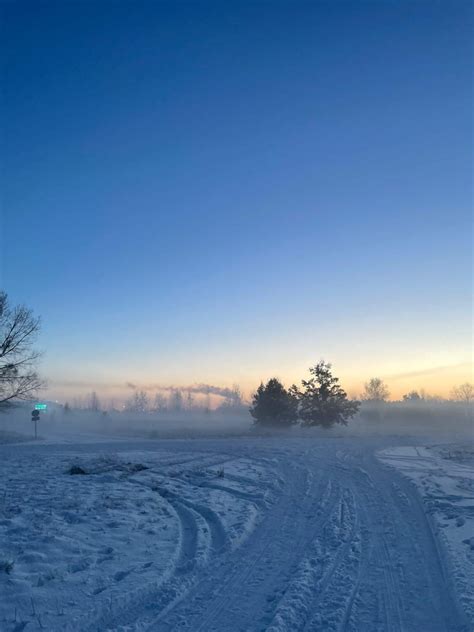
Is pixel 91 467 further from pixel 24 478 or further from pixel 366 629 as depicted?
pixel 366 629

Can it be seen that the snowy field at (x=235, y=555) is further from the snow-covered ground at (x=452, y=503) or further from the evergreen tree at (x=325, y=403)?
the evergreen tree at (x=325, y=403)

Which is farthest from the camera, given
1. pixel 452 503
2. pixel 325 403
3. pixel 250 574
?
pixel 325 403

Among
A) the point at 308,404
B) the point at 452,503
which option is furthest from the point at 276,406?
the point at 452,503

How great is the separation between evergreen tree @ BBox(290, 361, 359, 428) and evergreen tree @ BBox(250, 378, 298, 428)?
1.45 metres

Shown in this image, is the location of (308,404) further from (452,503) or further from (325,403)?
(452,503)

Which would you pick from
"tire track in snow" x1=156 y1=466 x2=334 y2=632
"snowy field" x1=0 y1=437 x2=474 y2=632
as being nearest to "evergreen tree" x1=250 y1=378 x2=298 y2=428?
"snowy field" x1=0 y1=437 x2=474 y2=632

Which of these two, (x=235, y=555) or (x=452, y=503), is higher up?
(x=235, y=555)

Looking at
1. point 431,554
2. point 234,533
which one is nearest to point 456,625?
point 431,554

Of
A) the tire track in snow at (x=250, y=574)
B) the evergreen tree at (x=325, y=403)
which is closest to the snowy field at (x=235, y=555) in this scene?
the tire track in snow at (x=250, y=574)

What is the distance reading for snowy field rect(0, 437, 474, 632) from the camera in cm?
465

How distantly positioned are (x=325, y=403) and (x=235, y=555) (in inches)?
1833

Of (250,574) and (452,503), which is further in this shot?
(452,503)

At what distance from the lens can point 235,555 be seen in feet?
21.7

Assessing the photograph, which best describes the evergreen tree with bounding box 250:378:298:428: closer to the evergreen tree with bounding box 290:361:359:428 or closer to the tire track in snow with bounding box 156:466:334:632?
the evergreen tree with bounding box 290:361:359:428
